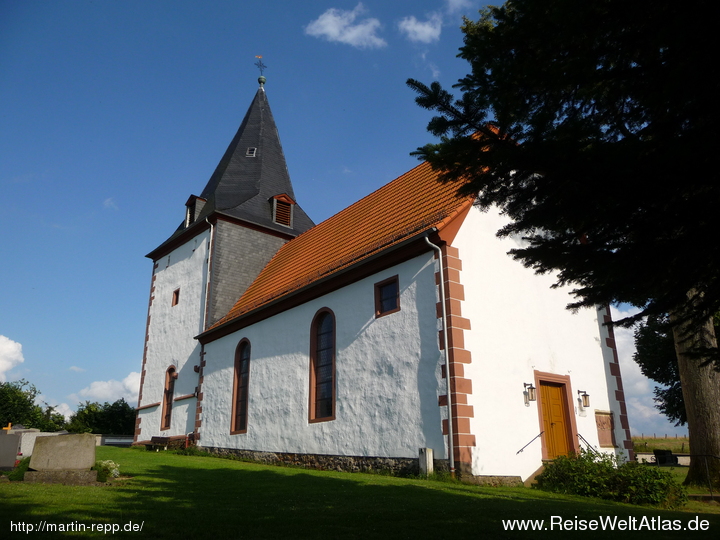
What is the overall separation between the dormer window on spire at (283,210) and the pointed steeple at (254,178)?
0.13 meters

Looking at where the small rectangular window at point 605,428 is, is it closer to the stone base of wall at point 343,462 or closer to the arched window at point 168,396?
the stone base of wall at point 343,462

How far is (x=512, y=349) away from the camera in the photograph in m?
12.0

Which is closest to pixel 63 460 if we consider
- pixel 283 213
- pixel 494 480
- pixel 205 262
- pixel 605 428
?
pixel 494 480

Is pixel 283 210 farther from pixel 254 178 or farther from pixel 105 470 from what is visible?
pixel 105 470

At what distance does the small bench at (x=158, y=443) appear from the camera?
1955cm

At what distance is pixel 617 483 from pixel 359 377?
5.69 metres

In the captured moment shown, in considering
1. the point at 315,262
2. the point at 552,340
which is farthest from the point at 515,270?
the point at 315,262

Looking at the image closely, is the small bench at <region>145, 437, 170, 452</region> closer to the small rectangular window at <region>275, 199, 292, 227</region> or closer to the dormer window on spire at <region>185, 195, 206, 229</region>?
the dormer window on spire at <region>185, 195, 206, 229</region>

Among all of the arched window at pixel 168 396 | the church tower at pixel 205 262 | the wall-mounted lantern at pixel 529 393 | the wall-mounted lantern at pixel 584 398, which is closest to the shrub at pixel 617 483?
the wall-mounted lantern at pixel 529 393

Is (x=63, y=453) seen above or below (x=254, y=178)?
below

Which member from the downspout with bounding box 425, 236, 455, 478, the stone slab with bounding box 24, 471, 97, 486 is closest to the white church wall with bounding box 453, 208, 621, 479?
the downspout with bounding box 425, 236, 455, 478

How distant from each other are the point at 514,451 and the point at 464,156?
8.47m

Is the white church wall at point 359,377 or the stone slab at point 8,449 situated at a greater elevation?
the white church wall at point 359,377

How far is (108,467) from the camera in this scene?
351 inches
